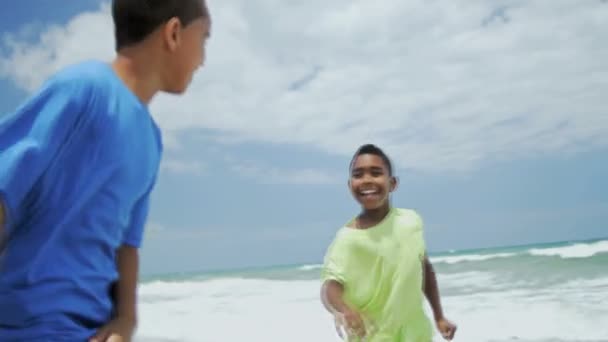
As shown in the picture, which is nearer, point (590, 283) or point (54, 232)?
point (54, 232)

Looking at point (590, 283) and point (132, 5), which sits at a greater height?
point (132, 5)

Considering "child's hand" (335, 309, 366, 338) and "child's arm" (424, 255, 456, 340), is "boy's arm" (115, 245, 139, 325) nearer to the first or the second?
"child's hand" (335, 309, 366, 338)

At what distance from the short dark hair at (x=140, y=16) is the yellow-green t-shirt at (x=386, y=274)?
239 centimetres

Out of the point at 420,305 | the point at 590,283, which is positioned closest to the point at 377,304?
the point at 420,305

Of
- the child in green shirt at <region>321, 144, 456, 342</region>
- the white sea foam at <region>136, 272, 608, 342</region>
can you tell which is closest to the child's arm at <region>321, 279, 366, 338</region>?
the child in green shirt at <region>321, 144, 456, 342</region>

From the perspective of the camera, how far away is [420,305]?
346 cm

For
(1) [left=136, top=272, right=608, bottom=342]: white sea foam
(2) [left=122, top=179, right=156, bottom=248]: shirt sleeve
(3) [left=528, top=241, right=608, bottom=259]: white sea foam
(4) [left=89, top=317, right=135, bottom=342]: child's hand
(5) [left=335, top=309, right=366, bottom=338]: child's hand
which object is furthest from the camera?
(3) [left=528, top=241, right=608, bottom=259]: white sea foam

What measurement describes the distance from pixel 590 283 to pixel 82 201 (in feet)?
50.8

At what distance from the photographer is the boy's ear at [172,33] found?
128 centimetres

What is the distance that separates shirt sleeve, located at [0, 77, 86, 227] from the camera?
1025 millimetres

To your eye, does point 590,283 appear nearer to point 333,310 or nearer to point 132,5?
point 333,310

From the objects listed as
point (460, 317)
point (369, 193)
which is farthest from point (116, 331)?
point (460, 317)

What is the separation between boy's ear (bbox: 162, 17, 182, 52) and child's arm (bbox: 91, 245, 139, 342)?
41 centimetres

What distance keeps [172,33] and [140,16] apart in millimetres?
65
